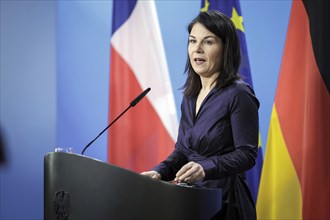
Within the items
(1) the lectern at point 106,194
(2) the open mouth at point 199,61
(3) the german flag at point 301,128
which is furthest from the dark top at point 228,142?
(3) the german flag at point 301,128

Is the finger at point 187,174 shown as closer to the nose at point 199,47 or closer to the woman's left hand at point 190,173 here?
the woman's left hand at point 190,173

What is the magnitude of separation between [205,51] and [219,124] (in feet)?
0.84

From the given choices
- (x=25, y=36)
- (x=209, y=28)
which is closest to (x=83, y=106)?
(x=25, y=36)

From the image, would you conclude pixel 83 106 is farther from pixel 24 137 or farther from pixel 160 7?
pixel 160 7

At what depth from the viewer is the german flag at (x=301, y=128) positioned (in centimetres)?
221

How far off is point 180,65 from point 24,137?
1145mm

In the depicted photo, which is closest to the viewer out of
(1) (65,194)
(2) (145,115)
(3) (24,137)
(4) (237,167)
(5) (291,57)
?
(1) (65,194)

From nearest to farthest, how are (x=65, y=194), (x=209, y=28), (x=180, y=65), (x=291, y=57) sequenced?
(x=65, y=194), (x=209, y=28), (x=291, y=57), (x=180, y=65)

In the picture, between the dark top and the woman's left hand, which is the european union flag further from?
the woman's left hand

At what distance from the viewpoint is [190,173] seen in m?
1.30

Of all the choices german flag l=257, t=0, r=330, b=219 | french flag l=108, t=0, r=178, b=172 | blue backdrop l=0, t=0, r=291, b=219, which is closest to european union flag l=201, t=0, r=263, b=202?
german flag l=257, t=0, r=330, b=219

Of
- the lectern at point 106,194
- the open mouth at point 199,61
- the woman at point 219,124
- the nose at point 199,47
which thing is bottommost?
the lectern at point 106,194

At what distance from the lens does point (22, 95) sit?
3.16 metres

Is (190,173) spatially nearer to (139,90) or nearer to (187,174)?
(187,174)
